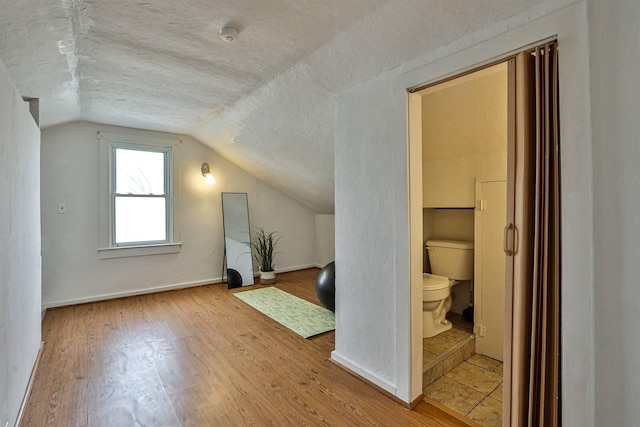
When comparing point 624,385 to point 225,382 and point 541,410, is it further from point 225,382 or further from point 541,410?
point 225,382

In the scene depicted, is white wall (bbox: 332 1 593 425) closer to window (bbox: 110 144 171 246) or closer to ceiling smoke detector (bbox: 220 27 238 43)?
ceiling smoke detector (bbox: 220 27 238 43)

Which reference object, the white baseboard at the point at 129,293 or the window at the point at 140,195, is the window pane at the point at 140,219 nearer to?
the window at the point at 140,195

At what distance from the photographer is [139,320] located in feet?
9.95

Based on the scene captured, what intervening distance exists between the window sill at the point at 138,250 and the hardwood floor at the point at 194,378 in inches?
29.3

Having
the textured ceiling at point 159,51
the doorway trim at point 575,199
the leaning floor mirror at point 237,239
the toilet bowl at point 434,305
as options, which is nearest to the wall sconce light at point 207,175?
the leaning floor mirror at point 237,239

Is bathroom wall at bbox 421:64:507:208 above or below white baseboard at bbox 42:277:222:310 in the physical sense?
above

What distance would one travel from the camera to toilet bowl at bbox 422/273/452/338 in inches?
88.7

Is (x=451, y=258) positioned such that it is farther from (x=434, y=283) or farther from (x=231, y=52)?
(x=231, y=52)

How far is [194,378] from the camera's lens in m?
2.02

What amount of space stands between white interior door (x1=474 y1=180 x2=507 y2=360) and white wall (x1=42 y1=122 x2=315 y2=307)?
336 cm

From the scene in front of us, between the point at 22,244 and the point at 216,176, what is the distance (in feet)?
9.26

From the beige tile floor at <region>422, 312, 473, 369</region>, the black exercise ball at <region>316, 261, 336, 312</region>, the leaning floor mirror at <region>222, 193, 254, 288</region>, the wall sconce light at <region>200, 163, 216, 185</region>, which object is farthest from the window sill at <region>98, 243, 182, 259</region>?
the beige tile floor at <region>422, 312, 473, 369</region>

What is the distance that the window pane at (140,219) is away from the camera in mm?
3785

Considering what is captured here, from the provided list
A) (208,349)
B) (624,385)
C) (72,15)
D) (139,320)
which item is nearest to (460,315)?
(624,385)
